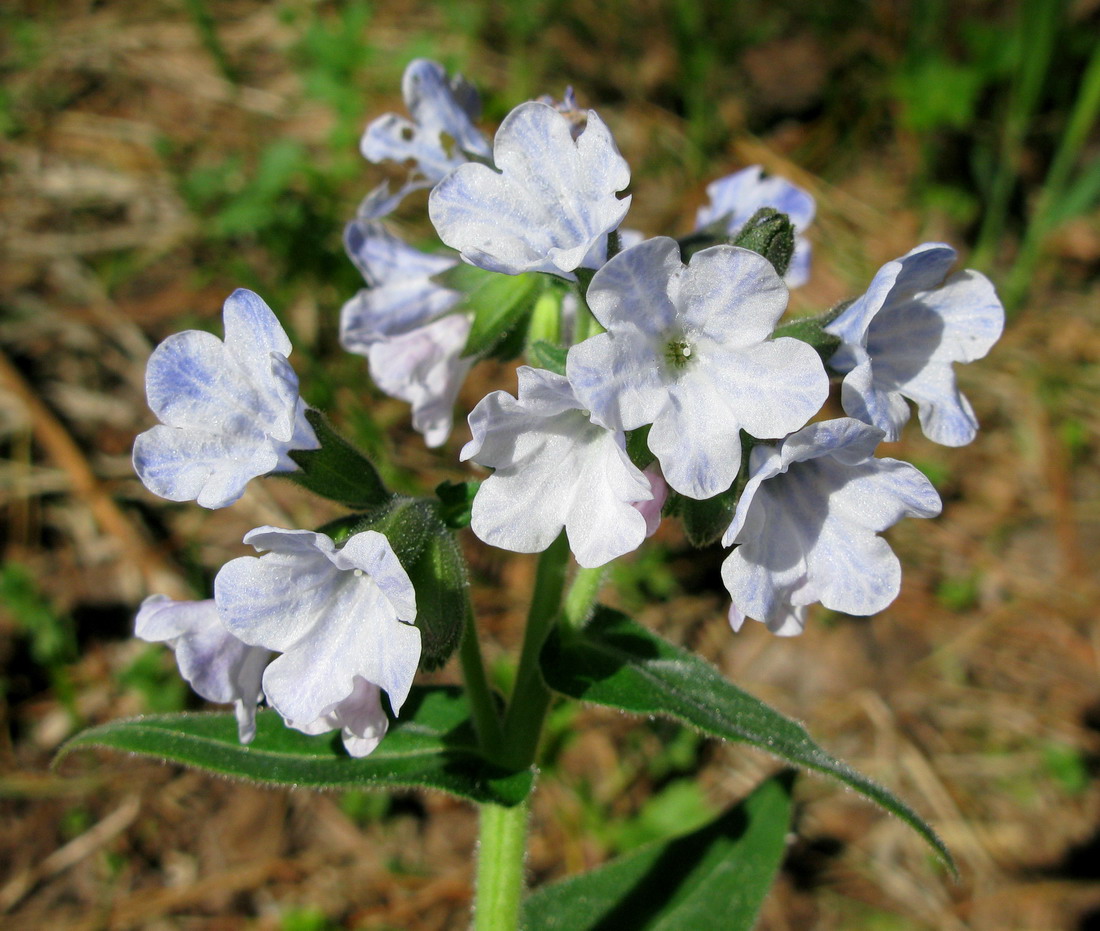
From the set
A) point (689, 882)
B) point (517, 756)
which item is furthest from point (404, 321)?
point (689, 882)

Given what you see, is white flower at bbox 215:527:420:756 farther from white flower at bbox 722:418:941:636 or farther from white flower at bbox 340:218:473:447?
white flower at bbox 340:218:473:447

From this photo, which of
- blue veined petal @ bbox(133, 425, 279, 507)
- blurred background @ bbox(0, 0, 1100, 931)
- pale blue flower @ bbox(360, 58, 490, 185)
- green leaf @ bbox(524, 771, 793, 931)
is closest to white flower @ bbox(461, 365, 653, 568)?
blue veined petal @ bbox(133, 425, 279, 507)

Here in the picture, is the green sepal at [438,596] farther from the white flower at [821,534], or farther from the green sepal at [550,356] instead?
the white flower at [821,534]

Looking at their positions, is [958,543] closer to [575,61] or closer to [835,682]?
[835,682]

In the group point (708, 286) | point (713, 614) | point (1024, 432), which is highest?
point (708, 286)

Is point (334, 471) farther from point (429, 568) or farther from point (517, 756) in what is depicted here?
point (517, 756)

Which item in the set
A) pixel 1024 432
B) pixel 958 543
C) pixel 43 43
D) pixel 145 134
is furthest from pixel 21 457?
pixel 1024 432

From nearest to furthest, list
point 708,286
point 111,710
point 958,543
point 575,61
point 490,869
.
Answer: point 708,286 → point 490,869 → point 111,710 → point 958,543 → point 575,61
